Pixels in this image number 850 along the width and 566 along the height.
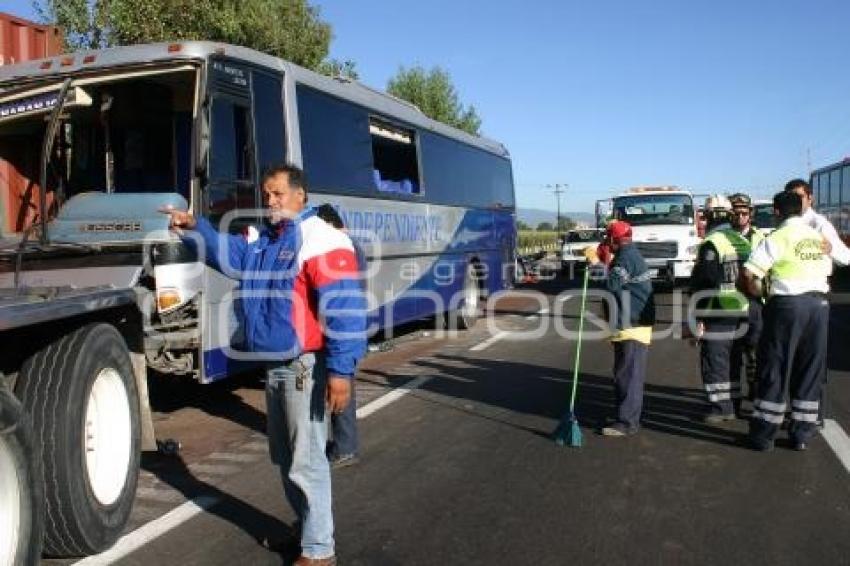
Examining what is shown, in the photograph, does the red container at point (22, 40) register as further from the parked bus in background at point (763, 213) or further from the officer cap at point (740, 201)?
the parked bus in background at point (763, 213)

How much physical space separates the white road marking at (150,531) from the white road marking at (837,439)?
168 inches

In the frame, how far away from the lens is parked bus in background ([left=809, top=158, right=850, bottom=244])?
2681 centimetres

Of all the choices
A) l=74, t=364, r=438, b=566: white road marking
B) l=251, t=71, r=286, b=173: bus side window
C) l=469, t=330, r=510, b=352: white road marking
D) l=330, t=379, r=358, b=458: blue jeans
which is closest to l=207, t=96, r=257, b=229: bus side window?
l=251, t=71, r=286, b=173: bus side window

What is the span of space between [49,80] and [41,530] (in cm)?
455

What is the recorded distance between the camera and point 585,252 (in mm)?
7844

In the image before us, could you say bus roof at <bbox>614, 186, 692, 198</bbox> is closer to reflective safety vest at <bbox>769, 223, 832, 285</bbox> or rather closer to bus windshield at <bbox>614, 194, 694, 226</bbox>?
bus windshield at <bbox>614, 194, 694, 226</bbox>

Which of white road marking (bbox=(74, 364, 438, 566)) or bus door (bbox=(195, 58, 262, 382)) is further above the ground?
bus door (bbox=(195, 58, 262, 382))

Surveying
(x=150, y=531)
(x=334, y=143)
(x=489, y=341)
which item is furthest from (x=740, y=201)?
(x=489, y=341)

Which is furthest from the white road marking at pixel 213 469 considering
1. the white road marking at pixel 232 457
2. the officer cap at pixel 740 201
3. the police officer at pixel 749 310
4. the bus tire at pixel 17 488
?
the officer cap at pixel 740 201

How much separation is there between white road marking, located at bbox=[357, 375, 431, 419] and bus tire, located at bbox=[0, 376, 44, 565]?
4.36m

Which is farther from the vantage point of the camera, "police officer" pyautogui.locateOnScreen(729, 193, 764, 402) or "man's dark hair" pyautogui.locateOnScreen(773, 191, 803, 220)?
"police officer" pyautogui.locateOnScreen(729, 193, 764, 402)

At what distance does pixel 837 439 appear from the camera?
7020mm

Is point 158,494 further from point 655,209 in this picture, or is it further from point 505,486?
point 655,209

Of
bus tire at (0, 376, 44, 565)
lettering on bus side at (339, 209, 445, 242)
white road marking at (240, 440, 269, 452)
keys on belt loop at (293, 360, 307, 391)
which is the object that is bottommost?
white road marking at (240, 440, 269, 452)
